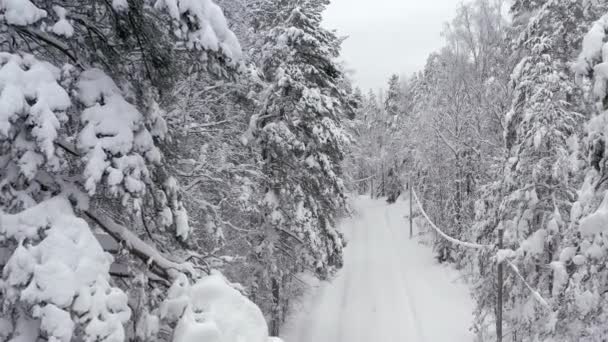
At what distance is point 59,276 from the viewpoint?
2643mm

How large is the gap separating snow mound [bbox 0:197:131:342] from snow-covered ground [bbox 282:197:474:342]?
47.5 feet

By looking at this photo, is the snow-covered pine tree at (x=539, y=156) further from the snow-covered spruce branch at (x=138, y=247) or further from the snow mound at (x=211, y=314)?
the snow-covered spruce branch at (x=138, y=247)

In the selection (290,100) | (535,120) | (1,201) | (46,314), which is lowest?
(46,314)

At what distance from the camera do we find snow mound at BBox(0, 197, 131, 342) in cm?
256

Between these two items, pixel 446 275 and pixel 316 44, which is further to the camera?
pixel 446 275

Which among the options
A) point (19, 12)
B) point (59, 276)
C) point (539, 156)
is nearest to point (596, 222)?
point (539, 156)

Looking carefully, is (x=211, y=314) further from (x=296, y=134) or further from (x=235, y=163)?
(x=296, y=134)

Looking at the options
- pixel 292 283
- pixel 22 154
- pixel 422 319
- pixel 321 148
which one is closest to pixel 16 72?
pixel 22 154

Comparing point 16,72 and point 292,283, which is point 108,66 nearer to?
point 16,72

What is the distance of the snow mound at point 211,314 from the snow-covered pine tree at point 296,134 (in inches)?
365

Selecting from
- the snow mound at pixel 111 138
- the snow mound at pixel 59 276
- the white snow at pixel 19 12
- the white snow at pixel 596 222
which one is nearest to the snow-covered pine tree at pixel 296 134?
the white snow at pixel 596 222

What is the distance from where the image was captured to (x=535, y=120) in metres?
11.7

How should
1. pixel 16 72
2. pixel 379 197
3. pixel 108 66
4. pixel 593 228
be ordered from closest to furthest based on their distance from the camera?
pixel 16 72, pixel 108 66, pixel 593 228, pixel 379 197

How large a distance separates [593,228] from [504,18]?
15.7m
